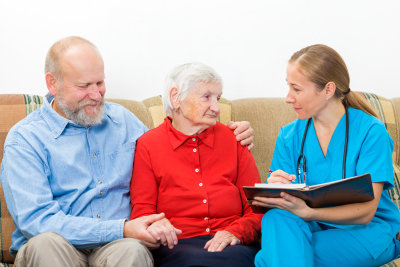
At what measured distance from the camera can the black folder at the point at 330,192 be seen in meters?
1.70

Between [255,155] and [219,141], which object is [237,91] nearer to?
[255,155]

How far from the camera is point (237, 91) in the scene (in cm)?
295

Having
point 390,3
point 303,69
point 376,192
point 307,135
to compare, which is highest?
point 390,3

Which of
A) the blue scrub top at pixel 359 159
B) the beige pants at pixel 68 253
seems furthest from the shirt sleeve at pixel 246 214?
the beige pants at pixel 68 253

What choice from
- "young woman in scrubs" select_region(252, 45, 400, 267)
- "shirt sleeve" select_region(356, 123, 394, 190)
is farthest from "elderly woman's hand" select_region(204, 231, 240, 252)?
"shirt sleeve" select_region(356, 123, 394, 190)

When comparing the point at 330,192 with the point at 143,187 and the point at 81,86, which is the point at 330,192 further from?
the point at 81,86

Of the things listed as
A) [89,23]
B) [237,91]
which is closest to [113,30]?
[89,23]

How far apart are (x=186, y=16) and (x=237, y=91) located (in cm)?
50

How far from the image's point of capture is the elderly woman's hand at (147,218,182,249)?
1.82 m

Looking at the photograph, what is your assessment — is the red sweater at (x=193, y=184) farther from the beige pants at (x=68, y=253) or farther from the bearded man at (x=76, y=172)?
the beige pants at (x=68, y=253)

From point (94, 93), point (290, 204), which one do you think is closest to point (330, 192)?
point (290, 204)

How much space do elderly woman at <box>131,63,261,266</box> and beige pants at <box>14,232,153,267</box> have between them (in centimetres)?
22

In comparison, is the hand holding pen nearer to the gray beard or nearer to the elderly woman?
the elderly woman

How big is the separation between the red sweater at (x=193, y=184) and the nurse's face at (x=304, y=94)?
331mm
